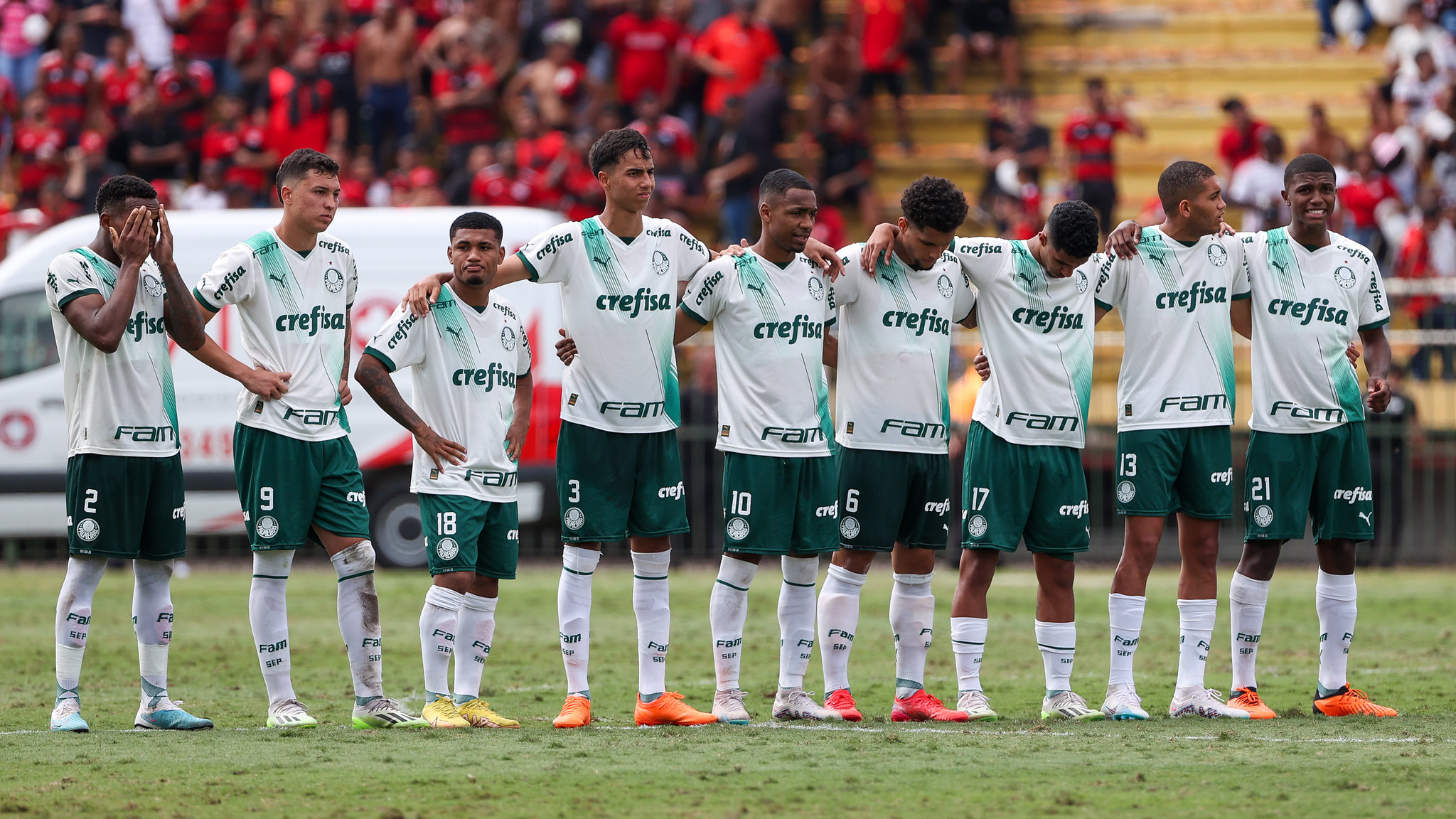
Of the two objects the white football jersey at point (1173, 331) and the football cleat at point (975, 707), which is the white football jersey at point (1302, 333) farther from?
the football cleat at point (975, 707)

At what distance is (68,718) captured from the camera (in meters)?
8.27

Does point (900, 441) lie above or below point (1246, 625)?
above

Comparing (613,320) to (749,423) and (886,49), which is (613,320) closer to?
(749,423)

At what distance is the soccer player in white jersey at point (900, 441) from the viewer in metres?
8.62

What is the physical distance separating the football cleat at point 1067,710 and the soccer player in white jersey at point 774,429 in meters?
1.06

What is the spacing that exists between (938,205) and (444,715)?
3.41m

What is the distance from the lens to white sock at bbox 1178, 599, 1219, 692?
8.62 metres

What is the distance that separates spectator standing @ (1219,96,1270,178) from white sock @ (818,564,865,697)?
554 inches

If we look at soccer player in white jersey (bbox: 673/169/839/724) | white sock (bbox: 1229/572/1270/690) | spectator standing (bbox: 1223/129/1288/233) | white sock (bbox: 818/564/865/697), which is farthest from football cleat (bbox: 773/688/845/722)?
spectator standing (bbox: 1223/129/1288/233)

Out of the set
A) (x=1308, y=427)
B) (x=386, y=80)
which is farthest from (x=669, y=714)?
(x=386, y=80)

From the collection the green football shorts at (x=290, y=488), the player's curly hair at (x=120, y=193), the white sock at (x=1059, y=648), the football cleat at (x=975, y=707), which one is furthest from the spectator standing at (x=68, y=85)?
the white sock at (x=1059, y=648)

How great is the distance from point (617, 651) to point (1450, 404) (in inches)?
386

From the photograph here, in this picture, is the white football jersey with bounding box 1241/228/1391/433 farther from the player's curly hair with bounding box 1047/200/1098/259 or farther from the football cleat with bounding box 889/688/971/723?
the football cleat with bounding box 889/688/971/723

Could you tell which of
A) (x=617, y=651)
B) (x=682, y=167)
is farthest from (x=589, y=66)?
(x=617, y=651)
